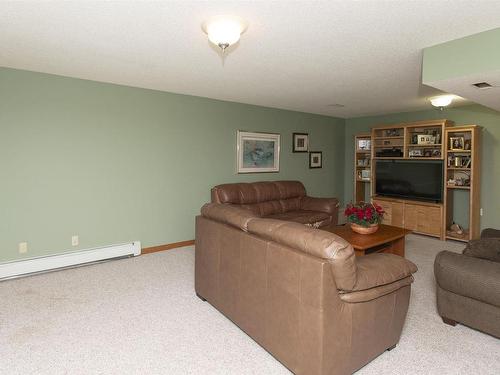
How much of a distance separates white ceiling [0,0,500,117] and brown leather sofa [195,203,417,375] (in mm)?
1456

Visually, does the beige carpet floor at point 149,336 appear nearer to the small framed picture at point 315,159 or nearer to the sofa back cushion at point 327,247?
the sofa back cushion at point 327,247

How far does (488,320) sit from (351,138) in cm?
542

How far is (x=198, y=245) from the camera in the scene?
2945mm

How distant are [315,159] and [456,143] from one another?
2520 mm

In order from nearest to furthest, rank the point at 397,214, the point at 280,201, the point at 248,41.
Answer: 1. the point at 248,41
2. the point at 280,201
3. the point at 397,214

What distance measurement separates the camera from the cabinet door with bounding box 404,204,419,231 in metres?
5.63

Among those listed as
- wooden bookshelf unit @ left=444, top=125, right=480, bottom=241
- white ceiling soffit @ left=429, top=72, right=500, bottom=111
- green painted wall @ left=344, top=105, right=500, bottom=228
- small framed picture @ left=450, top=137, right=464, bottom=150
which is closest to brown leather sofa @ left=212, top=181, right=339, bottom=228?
wooden bookshelf unit @ left=444, top=125, right=480, bottom=241

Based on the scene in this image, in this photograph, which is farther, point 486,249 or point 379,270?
point 486,249

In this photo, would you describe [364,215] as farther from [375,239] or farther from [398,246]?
[398,246]

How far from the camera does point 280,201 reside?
555cm

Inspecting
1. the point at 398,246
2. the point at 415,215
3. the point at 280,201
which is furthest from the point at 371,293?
the point at 415,215

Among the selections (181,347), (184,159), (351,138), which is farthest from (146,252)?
(351,138)

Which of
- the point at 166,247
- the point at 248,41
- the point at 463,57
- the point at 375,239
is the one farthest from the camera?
the point at 166,247

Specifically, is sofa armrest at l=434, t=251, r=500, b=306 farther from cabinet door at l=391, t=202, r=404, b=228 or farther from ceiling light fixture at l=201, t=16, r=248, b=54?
cabinet door at l=391, t=202, r=404, b=228
